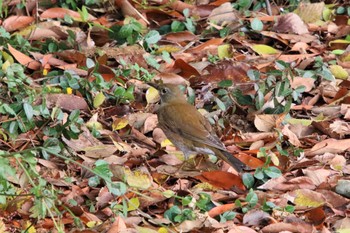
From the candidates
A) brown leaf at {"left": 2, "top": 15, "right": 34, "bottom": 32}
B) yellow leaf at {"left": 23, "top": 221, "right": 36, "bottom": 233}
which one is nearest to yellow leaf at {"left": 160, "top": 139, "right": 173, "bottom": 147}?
yellow leaf at {"left": 23, "top": 221, "right": 36, "bottom": 233}

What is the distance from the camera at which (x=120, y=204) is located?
708cm

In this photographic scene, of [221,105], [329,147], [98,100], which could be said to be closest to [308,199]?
[329,147]

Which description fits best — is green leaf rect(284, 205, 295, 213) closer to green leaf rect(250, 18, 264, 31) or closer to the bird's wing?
the bird's wing

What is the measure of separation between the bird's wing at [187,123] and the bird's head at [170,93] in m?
0.08

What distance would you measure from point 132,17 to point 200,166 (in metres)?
2.49

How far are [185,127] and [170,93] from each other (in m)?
0.42

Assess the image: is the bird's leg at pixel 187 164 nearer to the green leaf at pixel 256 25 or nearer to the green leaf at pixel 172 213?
the green leaf at pixel 172 213

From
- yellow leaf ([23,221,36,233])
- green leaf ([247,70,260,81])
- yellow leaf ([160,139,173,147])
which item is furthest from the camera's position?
green leaf ([247,70,260,81])

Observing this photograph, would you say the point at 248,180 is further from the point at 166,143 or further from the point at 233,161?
the point at 166,143

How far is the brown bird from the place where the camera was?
7855mm

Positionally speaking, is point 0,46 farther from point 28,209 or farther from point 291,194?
point 291,194

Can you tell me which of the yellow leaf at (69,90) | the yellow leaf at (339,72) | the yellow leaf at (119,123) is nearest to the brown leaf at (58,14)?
the yellow leaf at (69,90)

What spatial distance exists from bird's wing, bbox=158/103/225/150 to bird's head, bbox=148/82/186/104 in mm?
83

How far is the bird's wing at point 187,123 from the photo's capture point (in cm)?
794
